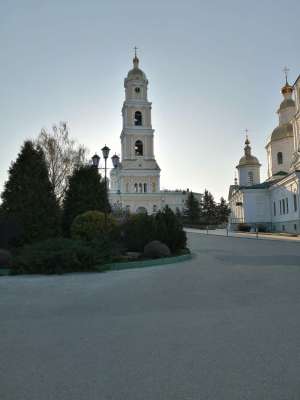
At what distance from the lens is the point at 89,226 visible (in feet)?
60.3

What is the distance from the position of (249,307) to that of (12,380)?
452 centimetres

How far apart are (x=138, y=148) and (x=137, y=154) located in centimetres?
135

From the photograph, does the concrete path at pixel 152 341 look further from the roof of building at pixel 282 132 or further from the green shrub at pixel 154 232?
the roof of building at pixel 282 132

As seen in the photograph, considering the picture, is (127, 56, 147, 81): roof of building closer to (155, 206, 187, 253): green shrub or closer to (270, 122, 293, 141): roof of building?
(270, 122, 293, 141): roof of building

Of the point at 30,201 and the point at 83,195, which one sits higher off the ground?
the point at 83,195

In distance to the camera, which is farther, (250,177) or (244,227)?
(250,177)

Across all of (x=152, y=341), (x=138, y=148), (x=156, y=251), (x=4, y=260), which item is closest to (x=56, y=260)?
(x=4, y=260)

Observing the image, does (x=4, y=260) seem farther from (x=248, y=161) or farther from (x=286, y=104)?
(x=248, y=161)

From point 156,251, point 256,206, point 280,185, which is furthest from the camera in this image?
point 256,206

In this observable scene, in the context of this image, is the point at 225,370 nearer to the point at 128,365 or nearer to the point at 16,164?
the point at 128,365

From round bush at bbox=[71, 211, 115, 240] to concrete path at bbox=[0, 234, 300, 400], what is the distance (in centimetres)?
848

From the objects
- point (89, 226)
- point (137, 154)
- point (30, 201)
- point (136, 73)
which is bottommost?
point (89, 226)

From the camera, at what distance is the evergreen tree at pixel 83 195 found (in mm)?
21828

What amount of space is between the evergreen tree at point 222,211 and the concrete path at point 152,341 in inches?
3531
